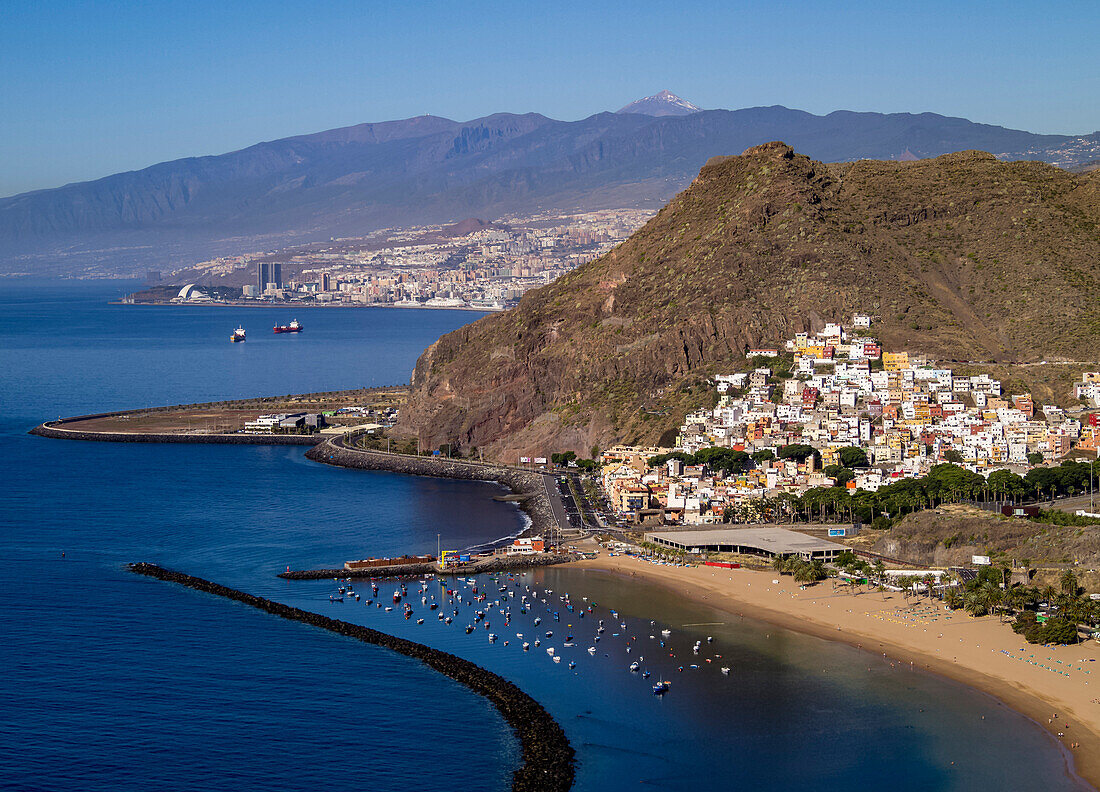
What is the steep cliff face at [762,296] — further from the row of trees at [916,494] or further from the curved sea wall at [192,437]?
the row of trees at [916,494]

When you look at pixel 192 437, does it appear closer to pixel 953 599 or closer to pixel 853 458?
pixel 853 458

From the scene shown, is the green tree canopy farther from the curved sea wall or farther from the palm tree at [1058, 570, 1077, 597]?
the curved sea wall

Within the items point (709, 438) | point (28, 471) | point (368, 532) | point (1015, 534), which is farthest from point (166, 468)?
point (1015, 534)

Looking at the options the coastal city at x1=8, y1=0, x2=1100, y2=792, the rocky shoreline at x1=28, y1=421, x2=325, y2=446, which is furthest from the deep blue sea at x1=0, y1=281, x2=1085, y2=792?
the rocky shoreline at x1=28, y1=421, x2=325, y2=446

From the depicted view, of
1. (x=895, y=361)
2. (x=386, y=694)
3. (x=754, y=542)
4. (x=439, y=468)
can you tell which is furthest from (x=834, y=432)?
(x=386, y=694)

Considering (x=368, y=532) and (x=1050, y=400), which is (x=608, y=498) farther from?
(x=1050, y=400)

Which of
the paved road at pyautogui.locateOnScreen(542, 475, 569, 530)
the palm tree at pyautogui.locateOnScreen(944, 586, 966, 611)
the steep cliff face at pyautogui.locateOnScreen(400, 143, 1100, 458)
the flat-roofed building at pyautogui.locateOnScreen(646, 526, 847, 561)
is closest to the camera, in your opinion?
the palm tree at pyautogui.locateOnScreen(944, 586, 966, 611)
